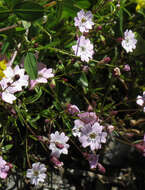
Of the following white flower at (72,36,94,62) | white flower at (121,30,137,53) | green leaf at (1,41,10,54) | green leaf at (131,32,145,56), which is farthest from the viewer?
green leaf at (131,32,145,56)

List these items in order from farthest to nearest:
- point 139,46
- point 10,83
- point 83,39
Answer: point 139,46, point 83,39, point 10,83

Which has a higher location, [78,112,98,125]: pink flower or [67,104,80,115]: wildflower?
[67,104,80,115]: wildflower

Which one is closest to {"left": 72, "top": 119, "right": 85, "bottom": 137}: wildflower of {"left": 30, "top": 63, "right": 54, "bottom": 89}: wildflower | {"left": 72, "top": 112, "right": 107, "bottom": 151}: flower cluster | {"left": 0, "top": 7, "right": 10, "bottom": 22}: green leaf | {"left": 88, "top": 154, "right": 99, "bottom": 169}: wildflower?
→ {"left": 72, "top": 112, "right": 107, "bottom": 151}: flower cluster

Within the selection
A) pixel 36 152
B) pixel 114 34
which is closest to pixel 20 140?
pixel 36 152

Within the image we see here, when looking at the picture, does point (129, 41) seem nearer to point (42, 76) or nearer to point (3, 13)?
point (42, 76)

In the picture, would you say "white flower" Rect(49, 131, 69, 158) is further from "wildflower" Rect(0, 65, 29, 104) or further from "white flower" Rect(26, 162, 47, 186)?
"wildflower" Rect(0, 65, 29, 104)

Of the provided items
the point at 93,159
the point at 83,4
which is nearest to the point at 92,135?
the point at 93,159

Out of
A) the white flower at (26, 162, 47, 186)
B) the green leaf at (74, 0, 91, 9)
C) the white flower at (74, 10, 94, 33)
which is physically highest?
the green leaf at (74, 0, 91, 9)
